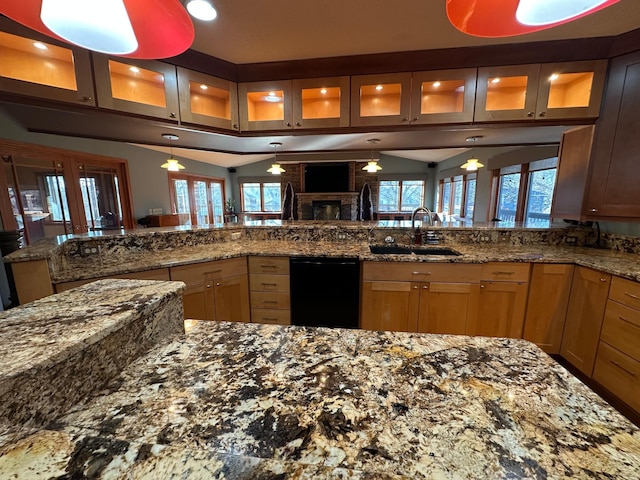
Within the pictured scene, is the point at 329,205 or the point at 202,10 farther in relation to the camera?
the point at 329,205

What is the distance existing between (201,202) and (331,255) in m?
6.61

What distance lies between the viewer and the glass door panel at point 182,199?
6371 mm

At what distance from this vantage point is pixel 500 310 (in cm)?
207

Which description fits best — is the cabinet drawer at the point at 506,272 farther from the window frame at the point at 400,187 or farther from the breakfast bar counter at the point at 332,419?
the window frame at the point at 400,187

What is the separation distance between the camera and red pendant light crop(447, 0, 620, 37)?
0.66m

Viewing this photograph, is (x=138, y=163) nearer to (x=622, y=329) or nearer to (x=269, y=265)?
(x=269, y=265)

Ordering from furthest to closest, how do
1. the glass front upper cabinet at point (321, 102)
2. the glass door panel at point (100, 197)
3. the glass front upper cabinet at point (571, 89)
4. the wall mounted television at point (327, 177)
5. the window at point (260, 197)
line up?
the window at point (260, 197)
the wall mounted television at point (327, 177)
the glass door panel at point (100, 197)
the glass front upper cabinet at point (321, 102)
the glass front upper cabinet at point (571, 89)

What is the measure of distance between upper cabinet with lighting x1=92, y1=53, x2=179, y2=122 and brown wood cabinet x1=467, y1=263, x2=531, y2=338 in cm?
277

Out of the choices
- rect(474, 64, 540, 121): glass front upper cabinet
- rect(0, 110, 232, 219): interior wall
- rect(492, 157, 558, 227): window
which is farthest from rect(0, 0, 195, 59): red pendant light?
rect(492, 157, 558, 227): window

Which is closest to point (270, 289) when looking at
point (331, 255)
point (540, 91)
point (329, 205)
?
point (331, 255)

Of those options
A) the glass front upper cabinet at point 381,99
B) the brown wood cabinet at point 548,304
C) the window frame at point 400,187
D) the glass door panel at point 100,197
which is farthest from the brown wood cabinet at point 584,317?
the window frame at point 400,187

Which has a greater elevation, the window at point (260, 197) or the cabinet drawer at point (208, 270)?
the window at point (260, 197)

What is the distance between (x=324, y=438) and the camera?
487 millimetres

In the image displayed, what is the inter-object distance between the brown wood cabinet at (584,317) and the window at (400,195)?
7130 millimetres
